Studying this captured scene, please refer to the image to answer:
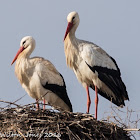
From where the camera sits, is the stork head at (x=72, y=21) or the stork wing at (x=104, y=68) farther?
the stork head at (x=72, y=21)

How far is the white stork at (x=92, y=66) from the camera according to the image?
35.0 ft

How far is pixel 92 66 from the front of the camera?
10.6 metres

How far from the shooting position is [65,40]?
36.5 ft

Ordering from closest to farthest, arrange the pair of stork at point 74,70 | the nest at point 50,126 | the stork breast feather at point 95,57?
the nest at point 50,126 → the stork breast feather at point 95,57 → the pair of stork at point 74,70

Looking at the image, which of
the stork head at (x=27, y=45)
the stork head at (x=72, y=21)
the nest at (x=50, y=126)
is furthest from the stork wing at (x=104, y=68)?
the nest at (x=50, y=126)

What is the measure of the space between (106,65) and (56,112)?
273 cm

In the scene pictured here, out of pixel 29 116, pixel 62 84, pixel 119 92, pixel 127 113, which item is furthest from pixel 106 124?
pixel 62 84

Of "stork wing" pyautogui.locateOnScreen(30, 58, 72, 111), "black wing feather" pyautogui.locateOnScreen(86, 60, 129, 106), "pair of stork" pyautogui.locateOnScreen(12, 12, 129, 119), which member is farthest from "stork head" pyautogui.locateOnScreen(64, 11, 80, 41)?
"black wing feather" pyautogui.locateOnScreen(86, 60, 129, 106)

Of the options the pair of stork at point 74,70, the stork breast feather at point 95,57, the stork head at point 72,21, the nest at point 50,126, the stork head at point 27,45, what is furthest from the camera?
the stork head at point 27,45

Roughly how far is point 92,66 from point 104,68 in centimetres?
34

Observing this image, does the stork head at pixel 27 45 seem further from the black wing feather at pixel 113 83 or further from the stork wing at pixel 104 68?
the black wing feather at pixel 113 83

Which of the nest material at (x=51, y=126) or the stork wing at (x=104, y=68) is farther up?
the stork wing at (x=104, y=68)

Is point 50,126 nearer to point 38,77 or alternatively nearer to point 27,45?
point 38,77

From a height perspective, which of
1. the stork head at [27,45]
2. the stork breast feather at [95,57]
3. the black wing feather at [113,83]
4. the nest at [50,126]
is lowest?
the nest at [50,126]
